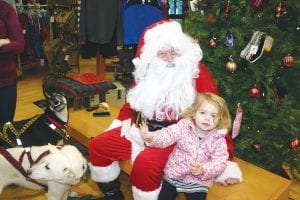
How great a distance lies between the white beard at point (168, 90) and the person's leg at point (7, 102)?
3.24 ft

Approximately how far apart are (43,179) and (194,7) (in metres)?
1.60

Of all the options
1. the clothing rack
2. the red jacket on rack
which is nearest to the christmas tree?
the red jacket on rack

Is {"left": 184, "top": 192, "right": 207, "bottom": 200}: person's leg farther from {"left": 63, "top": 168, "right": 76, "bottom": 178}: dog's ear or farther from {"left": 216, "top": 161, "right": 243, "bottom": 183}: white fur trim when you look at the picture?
{"left": 63, "top": 168, "right": 76, "bottom": 178}: dog's ear

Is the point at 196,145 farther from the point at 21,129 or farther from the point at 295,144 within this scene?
the point at 21,129

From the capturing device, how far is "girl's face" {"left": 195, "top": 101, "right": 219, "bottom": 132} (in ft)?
5.90

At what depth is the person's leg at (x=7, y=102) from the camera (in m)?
2.43

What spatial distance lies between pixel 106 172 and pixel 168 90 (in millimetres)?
660

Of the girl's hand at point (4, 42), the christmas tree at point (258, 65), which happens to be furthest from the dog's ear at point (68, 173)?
the christmas tree at point (258, 65)

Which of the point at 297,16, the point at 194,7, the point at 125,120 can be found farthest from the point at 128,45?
the point at 297,16

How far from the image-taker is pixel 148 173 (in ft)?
6.11

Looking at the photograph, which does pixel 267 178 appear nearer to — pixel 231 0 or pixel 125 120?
pixel 125 120

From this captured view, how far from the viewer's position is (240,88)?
7.47 feet

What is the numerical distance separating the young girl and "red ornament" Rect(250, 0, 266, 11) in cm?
71

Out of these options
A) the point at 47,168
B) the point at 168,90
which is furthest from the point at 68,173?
the point at 168,90
